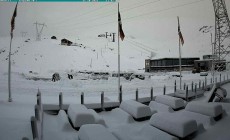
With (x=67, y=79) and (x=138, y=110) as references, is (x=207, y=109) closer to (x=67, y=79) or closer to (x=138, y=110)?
(x=138, y=110)

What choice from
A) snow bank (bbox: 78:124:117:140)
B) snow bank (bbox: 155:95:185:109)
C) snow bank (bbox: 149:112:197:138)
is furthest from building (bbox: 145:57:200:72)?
snow bank (bbox: 78:124:117:140)

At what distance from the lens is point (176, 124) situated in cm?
650

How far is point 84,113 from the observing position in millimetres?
7543

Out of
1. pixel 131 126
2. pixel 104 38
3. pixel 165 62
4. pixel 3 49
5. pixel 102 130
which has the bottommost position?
pixel 131 126

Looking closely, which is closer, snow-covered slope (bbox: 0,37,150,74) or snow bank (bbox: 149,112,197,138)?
snow bank (bbox: 149,112,197,138)

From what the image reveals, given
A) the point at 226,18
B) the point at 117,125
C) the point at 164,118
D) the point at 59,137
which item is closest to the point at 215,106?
the point at 164,118

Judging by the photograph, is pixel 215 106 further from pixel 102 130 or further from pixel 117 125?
pixel 102 130

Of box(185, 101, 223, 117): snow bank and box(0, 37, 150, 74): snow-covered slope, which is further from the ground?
box(0, 37, 150, 74): snow-covered slope

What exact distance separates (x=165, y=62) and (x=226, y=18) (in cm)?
2685

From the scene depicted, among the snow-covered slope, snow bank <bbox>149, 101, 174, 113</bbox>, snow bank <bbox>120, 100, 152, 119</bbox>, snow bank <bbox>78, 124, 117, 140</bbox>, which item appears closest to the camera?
snow bank <bbox>78, 124, 117, 140</bbox>

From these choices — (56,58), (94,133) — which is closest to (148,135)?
(94,133)

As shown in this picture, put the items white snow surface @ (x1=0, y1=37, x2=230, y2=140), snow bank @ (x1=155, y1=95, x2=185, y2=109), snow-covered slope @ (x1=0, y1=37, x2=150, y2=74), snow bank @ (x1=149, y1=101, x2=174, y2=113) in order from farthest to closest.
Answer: snow-covered slope @ (x1=0, y1=37, x2=150, y2=74) → snow bank @ (x1=155, y1=95, x2=185, y2=109) → snow bank @ (x1=149, y1=101, x2=174, y2=113) → white snow surface @ (x1=0, y1=37, x2=230, y2=140)

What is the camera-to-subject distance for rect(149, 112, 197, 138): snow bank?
638 cm

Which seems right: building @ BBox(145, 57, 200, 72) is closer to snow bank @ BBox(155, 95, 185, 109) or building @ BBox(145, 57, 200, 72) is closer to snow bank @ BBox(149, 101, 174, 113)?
snow bank @ BBox(155, 95, 185, 109)
